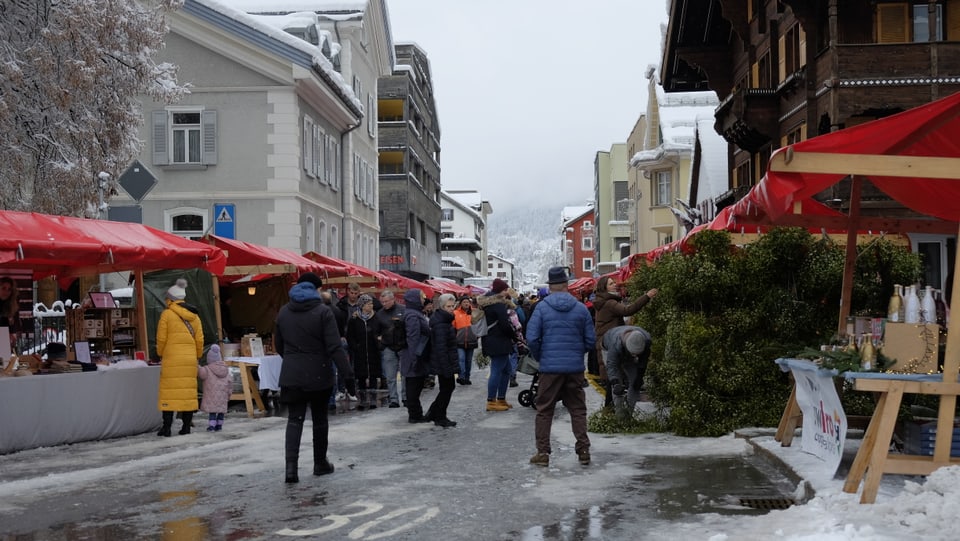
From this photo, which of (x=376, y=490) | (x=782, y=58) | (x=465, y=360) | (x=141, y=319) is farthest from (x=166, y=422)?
(x=782, y=58)

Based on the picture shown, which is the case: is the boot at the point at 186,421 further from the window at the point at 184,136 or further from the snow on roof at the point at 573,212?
the snow on roof at the point at 573,212

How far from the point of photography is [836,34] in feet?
76.9

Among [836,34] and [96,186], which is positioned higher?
[836,34]

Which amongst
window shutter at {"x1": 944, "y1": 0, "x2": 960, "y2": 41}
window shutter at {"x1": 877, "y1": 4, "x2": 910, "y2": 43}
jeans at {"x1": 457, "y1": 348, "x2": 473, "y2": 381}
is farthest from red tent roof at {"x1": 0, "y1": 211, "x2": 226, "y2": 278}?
window shutter at {"x1": 944, "y1": 0, "x2": 960, "y2": 41}

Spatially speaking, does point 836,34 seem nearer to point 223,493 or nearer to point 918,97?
point 918,97

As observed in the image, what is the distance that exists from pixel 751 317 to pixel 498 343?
17.1ft

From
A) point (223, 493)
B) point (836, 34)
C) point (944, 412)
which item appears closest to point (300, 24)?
point (836, 34)

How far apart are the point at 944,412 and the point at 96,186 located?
56.4 ft

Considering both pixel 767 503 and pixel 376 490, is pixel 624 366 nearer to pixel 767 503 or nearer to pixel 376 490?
pixel 376 490

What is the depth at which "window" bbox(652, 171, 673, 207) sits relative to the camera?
172 feet

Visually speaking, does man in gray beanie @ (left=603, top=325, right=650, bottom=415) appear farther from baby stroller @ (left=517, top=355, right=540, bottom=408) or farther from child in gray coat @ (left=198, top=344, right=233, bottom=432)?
child in gray coat @ (left=198, top=344, right=233, bottom=432)

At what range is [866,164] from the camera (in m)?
7.62

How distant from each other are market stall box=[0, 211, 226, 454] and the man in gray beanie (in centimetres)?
587

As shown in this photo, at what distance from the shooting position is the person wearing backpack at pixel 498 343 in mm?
16828
